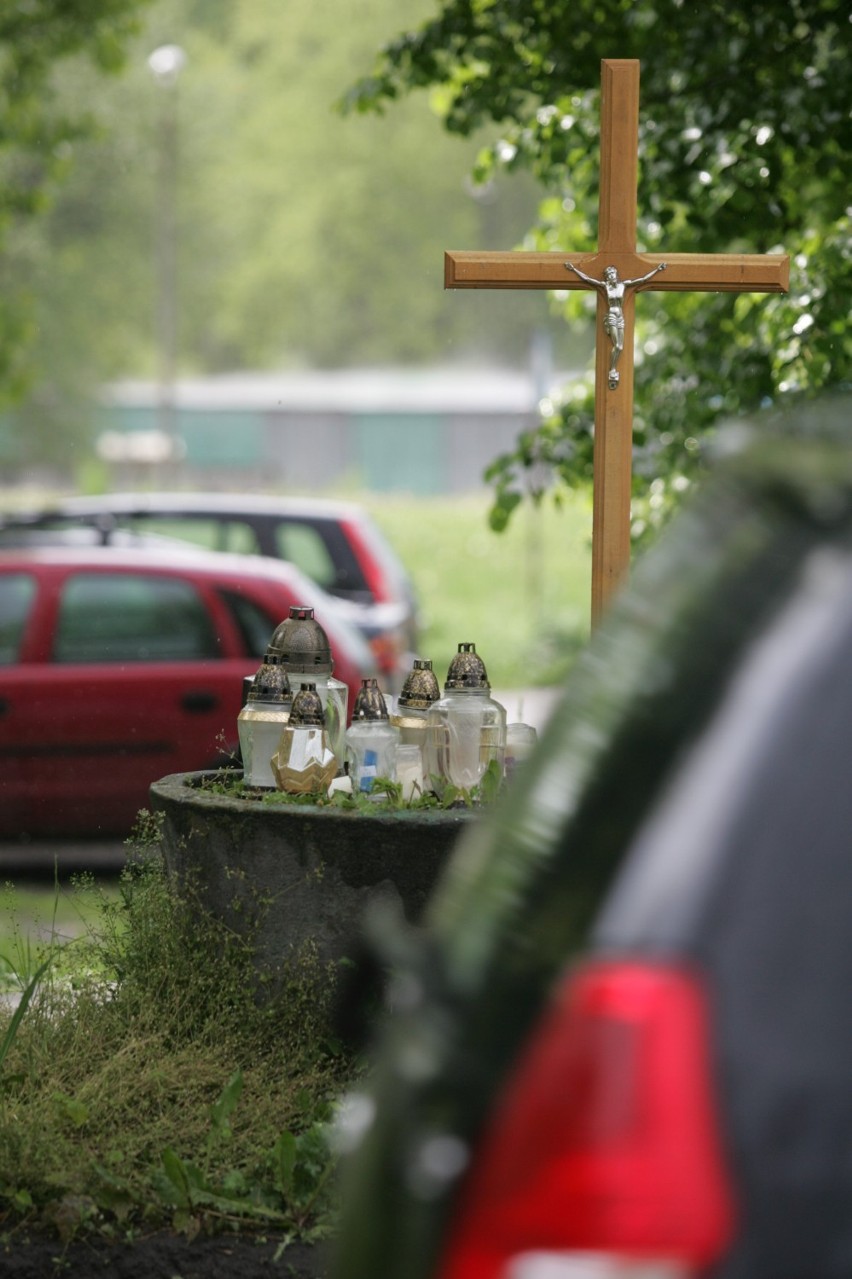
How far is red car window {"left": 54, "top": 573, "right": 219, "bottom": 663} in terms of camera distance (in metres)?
8.76

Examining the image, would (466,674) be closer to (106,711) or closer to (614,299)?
(614,299)

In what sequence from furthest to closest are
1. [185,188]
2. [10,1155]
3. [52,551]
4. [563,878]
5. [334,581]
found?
[185,188]
[334,581]
[52,551]
[10,1155]
[563,878]

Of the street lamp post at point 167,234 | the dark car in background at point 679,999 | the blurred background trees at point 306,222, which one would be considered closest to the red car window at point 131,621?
the dark car in background at point 679,999

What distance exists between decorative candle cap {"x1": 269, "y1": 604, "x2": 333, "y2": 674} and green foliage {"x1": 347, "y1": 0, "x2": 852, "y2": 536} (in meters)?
2.18

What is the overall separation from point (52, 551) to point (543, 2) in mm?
4378

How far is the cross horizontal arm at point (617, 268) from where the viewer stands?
4434 mm

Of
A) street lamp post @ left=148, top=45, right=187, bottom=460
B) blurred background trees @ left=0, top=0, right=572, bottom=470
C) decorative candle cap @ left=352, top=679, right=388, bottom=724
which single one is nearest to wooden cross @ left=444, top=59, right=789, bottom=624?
decorative candle cap @ left=352, top=679, right=388, bottom=724

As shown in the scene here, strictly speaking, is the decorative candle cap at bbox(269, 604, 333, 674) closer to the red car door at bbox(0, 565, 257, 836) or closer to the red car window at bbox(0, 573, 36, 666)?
the red car door at bbox(0, 565, 257, 836)

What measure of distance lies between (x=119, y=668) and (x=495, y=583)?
883 inches

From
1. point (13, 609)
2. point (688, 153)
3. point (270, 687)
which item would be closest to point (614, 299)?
point (270, 687)

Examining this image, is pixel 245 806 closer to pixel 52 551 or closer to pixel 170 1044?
pixel 170 1044

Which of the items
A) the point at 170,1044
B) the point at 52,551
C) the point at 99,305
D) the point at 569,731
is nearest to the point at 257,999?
the point at 170,1044

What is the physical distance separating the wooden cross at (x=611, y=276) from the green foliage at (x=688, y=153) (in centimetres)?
141

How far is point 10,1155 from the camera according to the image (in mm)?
3459
